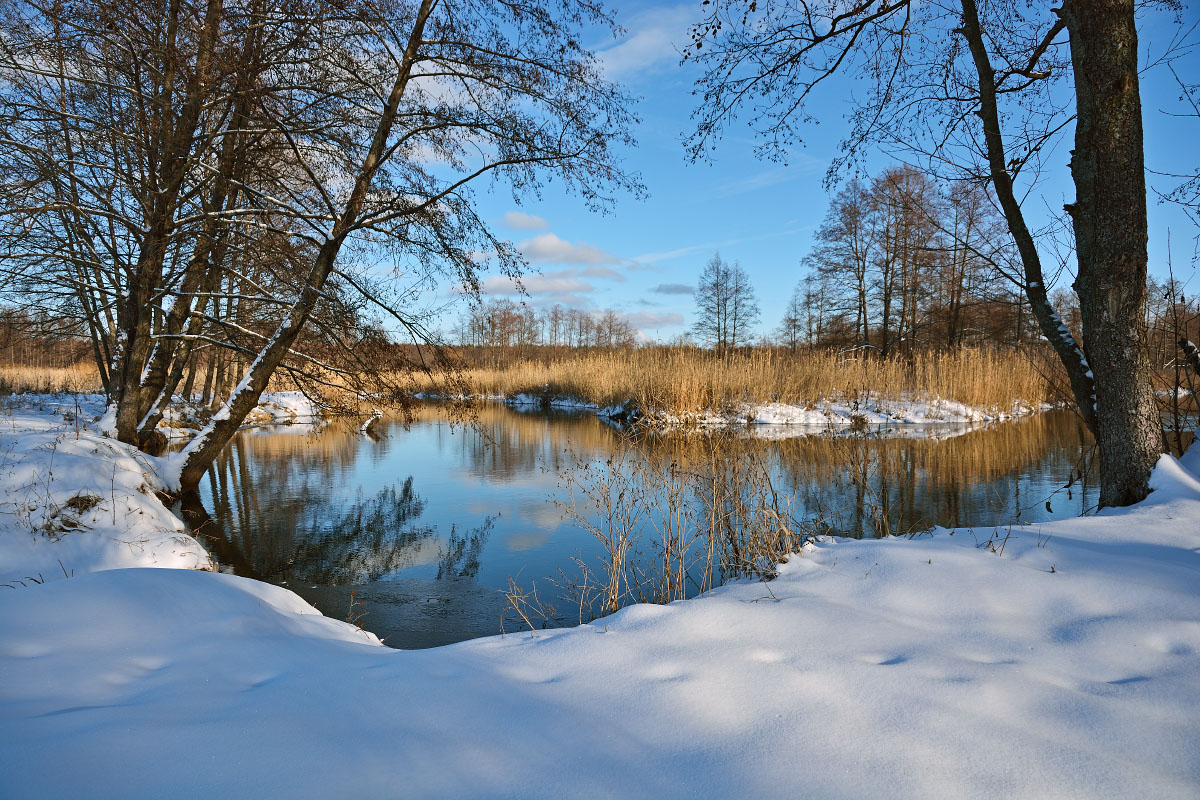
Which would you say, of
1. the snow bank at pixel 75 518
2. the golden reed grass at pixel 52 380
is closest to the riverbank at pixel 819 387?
the snow bank at pixel 75 518

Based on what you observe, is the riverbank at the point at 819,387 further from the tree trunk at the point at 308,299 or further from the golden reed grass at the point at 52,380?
the golden reed grass at the point at 52,380

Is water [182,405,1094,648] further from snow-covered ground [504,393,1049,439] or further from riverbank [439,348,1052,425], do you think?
riverbank [439,348,1052,425]

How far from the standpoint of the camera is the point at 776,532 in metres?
3.46

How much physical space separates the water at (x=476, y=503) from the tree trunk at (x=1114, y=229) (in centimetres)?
86

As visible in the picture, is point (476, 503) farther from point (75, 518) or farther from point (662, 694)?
point (662, 694)

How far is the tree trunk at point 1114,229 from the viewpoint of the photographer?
3270mm

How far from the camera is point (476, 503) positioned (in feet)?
23.8

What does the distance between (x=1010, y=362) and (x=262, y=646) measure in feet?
64.7

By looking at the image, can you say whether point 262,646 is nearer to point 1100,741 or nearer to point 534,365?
point 1100,741

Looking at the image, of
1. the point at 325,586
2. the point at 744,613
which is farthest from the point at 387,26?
the point at 744,613

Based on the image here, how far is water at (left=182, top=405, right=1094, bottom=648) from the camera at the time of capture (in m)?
4.47

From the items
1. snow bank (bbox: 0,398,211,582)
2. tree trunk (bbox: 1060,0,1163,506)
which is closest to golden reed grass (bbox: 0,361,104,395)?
snow bank (bbox: 0,398,211,582)

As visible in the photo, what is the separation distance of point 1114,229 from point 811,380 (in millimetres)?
12719

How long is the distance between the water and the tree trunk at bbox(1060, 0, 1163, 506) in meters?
0.86
